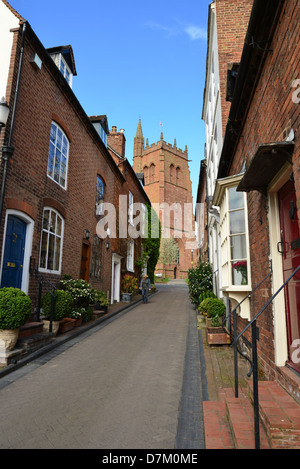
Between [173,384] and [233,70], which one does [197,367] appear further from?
[233,70]

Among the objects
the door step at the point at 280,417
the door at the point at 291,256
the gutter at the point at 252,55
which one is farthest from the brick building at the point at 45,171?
the door step at the point at 280,417

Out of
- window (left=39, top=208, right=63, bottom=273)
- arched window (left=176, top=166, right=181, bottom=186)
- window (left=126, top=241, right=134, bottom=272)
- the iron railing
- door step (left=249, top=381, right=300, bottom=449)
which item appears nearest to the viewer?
door step (left=249, top=381, right=300, bottom=449)

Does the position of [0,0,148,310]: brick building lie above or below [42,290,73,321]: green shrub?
above

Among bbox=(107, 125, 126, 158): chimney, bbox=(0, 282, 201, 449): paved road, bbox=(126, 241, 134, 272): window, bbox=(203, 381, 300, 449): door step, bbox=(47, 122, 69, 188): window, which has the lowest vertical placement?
bbox=(0, 282, 201, 449): paved road

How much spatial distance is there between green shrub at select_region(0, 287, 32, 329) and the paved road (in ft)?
2.94

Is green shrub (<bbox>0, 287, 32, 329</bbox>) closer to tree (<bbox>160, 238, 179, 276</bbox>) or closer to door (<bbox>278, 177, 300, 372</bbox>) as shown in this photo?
door (<bbox>278, 177, 300, 372</bbox>)

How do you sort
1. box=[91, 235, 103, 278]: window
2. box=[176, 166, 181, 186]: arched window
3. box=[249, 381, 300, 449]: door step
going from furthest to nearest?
box=[176, 166, 181, 186]: arched window → box=[91, 235, 103, 278]: window → box=[249, 381, 300, 449]: door step

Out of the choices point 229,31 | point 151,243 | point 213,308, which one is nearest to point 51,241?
point 213,308

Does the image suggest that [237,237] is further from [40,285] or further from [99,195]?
[99,195]

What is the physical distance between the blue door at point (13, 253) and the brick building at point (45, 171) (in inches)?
0.9

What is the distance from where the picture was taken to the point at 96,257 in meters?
13.5

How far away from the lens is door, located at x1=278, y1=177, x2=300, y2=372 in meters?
3.35

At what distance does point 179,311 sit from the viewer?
13.2 meters

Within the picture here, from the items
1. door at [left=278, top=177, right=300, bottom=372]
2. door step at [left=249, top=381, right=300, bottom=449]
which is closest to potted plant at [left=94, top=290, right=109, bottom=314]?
door at [left=278, top=177, right=300, bottom=372]
